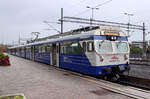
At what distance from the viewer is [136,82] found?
929 centimetres

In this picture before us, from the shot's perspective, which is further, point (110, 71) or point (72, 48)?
point (72, 48)

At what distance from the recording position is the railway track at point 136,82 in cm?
845

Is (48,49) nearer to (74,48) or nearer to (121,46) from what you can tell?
(74,48)

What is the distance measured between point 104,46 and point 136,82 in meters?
2.84

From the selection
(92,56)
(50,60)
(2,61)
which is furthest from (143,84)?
(2,61)

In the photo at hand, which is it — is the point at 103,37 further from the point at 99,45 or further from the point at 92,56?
the point at 92,56

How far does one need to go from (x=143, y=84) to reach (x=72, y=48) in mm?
4972

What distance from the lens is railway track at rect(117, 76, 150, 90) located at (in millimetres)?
8454

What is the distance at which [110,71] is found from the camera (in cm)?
901

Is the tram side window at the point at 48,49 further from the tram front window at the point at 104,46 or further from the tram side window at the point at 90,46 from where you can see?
the tram front window at the point at 104,46

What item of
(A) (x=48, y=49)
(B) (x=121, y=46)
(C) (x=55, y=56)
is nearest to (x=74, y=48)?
(B) (x=121, y=46)

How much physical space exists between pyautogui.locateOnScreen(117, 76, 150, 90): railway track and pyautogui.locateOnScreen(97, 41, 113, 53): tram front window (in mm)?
2160

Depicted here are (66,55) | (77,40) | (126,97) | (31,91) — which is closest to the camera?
(126,97)

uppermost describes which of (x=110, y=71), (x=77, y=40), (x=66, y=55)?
(x=77, y=40)
